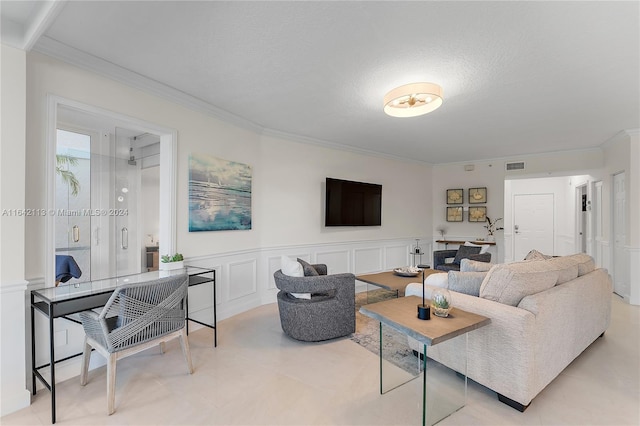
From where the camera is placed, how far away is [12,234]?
204 cm

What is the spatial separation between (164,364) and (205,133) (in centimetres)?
243

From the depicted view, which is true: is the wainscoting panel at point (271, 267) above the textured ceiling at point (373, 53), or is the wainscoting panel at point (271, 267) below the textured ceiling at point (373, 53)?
below

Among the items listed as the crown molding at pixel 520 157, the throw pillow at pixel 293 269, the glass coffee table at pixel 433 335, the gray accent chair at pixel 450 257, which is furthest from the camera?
the crown molding at pixel 520 157

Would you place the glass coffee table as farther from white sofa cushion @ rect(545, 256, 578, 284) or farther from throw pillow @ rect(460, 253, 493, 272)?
white sofa cushion @ rect(545, 256, 578, 284)

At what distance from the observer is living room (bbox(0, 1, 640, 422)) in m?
2.06

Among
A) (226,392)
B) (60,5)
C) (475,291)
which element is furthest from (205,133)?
A: (475,291)

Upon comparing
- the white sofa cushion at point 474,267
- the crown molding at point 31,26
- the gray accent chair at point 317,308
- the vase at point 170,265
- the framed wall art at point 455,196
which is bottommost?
the gray accent chair at point 317,308

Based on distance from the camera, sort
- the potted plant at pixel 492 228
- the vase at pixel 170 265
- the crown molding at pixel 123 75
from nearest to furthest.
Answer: the crown molding at pixel 123 75 → the vase at pixel 170 265 → the potted plant at pixel 492 228

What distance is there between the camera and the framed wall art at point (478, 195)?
640 centimetres

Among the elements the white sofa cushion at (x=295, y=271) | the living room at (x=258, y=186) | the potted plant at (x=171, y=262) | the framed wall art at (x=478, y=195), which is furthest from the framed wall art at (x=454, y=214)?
the potted plant at (x=171, y=262)

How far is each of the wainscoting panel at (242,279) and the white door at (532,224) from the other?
7438 mm

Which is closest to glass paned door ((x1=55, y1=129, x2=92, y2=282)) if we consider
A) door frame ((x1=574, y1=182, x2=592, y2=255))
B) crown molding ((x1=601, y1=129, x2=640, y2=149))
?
crown molding ((x1=601, y1=129, x2=640, y2=149))

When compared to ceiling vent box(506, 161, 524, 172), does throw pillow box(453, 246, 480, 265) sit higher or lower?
lower

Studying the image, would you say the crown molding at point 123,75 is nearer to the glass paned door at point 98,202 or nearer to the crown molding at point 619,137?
the glass paned door at point 98,202
